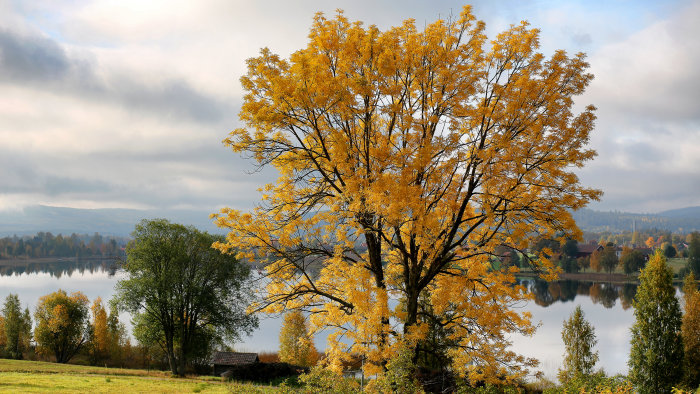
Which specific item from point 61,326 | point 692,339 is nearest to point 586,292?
point 692,339

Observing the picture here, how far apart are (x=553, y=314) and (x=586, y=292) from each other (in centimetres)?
2659

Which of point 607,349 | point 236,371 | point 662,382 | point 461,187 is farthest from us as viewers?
point 607,349

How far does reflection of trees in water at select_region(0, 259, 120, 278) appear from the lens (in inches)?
5898

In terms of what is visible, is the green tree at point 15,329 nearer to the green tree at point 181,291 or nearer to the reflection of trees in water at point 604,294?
the green tree at point 181,291

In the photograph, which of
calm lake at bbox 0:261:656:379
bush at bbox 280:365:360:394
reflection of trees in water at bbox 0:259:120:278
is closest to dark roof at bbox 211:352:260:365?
calm lake at bbox 0:261:656:379

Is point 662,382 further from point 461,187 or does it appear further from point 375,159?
point 375,159

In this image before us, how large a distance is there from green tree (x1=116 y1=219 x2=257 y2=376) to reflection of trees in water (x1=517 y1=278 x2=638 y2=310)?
1837 inches

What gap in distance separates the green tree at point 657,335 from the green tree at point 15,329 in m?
49.1

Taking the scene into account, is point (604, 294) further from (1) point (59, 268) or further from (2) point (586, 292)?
(1) point (59, 268)

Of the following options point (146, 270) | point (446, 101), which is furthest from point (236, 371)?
point (446, 101)

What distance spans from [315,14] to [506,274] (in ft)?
25.3

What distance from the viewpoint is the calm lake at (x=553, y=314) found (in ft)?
129

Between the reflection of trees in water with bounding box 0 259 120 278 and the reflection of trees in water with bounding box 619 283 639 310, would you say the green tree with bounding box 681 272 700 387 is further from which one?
the reflection of trees in water with bounding box 0 259 120 278

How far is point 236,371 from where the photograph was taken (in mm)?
30781
